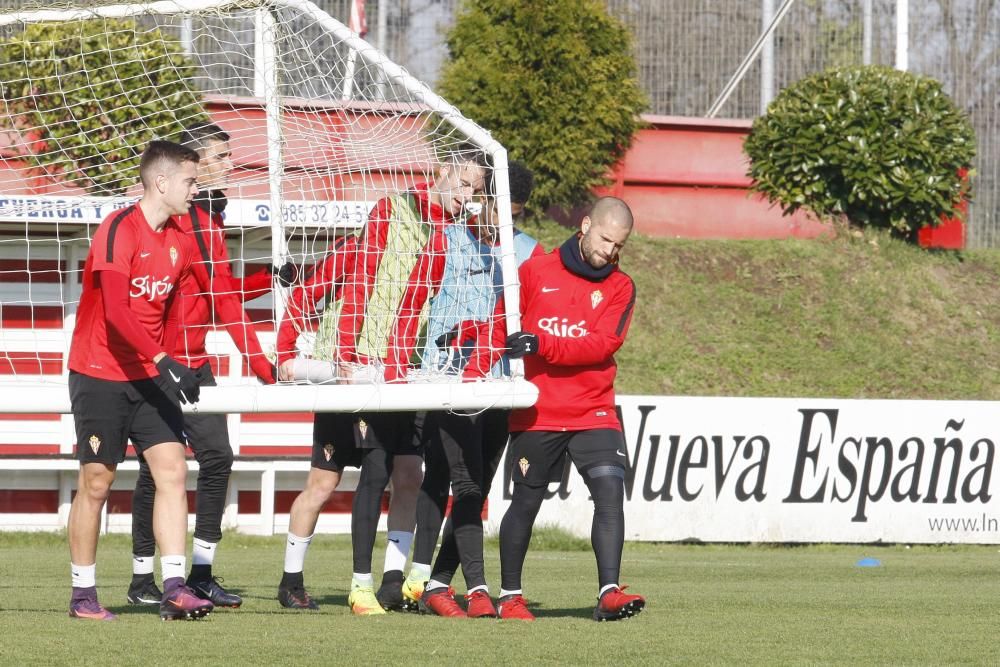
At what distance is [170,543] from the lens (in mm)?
5867

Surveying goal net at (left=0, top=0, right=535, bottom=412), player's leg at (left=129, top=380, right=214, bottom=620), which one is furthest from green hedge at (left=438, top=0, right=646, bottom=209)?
player's leg at (left=129, top=380, right=214, bottom=620)

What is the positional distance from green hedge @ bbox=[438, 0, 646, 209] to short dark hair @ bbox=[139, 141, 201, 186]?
12165 millimetres

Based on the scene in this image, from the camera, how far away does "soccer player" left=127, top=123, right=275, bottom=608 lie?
21.1 feet

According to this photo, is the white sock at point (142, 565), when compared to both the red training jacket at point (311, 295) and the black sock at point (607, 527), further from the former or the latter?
the black sock at point (607, 527)

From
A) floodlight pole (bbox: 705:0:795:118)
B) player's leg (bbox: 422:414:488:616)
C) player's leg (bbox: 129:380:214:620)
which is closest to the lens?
player's leg (bbox: 129:380:214:620)

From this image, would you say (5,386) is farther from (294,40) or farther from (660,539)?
(660,539)

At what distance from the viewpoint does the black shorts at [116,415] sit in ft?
19.3

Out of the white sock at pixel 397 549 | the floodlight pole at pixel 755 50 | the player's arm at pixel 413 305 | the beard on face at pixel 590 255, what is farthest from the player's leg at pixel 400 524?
the floodlight pole at pixel 755 50

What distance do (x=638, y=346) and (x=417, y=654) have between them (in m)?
12.5

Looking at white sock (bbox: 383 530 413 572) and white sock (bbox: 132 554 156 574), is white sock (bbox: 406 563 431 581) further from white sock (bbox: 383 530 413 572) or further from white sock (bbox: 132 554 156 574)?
white sock (bbox: 132 554 156 574)

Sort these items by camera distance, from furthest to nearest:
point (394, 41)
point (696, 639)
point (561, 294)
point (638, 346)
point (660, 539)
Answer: point (394, 41)
point (638, 346)
point (660, 539)
point (561, 294)
point (696, 639)

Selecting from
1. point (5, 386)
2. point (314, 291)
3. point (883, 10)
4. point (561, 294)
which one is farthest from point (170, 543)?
point (883, 10)

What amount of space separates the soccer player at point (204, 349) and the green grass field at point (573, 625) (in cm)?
27

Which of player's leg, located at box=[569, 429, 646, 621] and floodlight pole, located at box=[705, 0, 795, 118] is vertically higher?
floodlight pole, located at box=[705, 0, 795, 118]
